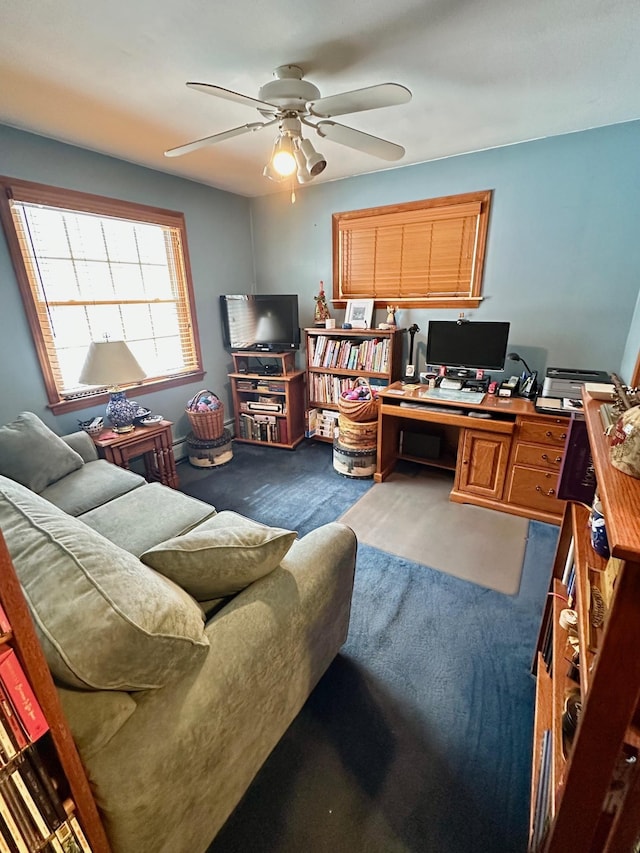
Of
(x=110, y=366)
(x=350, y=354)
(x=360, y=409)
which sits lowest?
(x=360, y=409)

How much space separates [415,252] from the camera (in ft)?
10.2

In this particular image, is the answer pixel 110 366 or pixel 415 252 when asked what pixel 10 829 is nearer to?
pixel 110 366

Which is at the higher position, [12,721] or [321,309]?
[321,309]

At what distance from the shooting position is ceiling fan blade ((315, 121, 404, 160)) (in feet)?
5.57

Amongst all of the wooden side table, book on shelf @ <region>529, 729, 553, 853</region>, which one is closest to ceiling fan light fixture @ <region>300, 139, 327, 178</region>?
the wooden side table

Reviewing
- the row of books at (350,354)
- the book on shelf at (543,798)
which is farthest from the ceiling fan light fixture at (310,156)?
the book on shelf at (543,798)

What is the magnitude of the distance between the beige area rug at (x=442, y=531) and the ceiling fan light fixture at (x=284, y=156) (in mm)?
2052

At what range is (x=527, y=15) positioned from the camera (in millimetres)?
1320

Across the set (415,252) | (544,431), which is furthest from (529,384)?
(415,252)

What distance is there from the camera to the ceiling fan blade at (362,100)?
139 centimetres

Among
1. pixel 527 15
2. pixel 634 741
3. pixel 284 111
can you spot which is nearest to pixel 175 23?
pixel 284 111

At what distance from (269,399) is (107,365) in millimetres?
1632

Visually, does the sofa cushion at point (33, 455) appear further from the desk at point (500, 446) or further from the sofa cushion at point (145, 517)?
the desk at point (500, 446)

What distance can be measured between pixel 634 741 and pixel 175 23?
7.88ft
